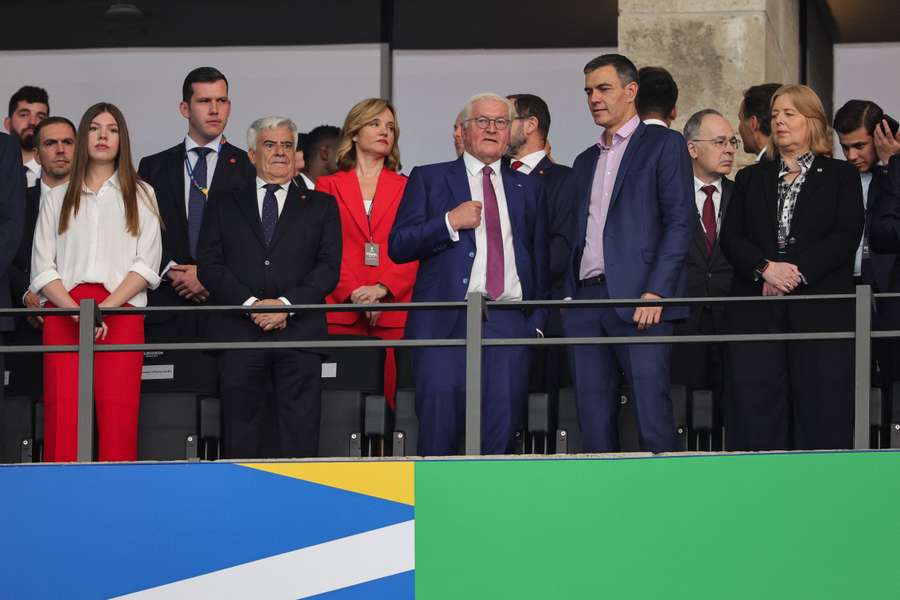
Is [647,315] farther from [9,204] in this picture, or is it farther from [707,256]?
[9,204]

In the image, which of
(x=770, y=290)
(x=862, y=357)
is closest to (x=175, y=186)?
(x=770, y=290)

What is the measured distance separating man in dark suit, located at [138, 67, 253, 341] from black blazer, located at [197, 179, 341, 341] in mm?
388

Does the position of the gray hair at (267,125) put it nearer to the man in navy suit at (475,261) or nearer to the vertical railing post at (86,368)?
the man in navy suit at (475,261)

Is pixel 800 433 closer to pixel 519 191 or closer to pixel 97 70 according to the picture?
pixel 519 191

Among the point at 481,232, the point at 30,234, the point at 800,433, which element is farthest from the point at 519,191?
the point at 30,234

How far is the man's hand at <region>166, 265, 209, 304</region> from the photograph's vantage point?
387 inches

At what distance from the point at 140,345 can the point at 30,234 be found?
1.71m

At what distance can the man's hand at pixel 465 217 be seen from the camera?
8992mm

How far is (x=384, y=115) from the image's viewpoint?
32.0ft

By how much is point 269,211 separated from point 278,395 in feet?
3.08

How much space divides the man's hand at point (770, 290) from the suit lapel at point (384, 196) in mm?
1888

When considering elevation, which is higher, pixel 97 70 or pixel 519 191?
pixel 97 70

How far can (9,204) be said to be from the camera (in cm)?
940

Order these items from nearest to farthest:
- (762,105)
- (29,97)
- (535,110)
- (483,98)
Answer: (483,98) < (762,105) < (535,110) < (29,97)
